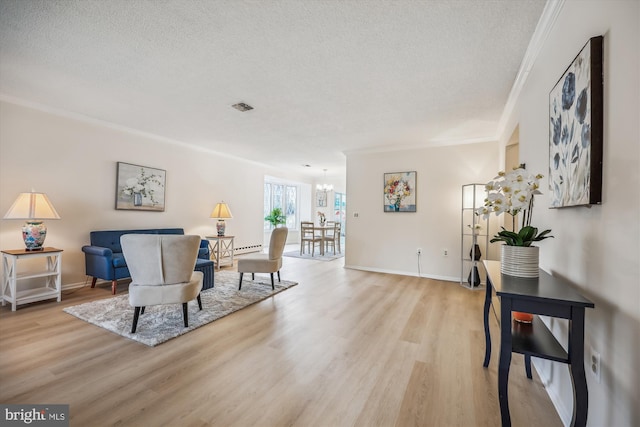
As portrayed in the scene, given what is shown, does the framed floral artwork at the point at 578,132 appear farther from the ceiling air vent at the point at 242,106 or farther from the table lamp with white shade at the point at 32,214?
the table lamp with white shade at the point at 32,214

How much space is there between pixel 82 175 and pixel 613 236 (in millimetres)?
5524

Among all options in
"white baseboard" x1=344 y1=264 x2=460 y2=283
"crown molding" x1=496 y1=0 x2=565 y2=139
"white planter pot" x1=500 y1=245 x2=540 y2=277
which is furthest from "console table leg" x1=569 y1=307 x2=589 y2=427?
"white baseboard" x1=344 y1=264 x2=460 y2=283

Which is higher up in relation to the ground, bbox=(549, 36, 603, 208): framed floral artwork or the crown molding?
the crown molding

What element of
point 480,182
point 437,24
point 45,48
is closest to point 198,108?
point 45,48

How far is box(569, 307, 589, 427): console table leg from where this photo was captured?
1.10m

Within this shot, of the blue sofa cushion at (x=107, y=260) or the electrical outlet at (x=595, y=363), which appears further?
the blue sofa cushion at (x=107, y=260)

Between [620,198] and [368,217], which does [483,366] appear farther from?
[368,217]

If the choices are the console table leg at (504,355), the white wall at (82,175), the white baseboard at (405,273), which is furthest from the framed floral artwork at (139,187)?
the console table leg at (504,355)

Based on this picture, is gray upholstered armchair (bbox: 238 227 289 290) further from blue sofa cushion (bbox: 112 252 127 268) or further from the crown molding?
the crown molding

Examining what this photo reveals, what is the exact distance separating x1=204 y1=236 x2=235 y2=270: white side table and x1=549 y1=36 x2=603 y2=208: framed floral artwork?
5164 millimetres

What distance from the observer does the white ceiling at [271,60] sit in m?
1.87

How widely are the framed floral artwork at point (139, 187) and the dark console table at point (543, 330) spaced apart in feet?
16.8

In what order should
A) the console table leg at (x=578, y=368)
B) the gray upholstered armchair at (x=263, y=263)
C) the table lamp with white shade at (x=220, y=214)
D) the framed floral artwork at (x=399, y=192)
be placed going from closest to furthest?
the console table leg at (x=578, y=368) < the gray upholstered armchair at (x=263, y=263) < the framed floral artwork at (x=399, y=192) < the table lamp with white shade at (x=220, y=214)

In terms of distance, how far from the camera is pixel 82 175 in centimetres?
398
